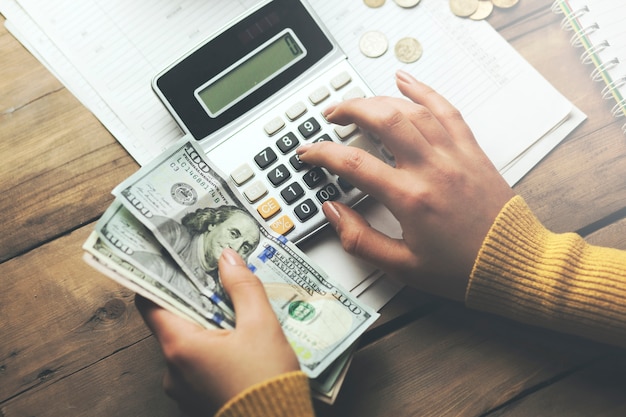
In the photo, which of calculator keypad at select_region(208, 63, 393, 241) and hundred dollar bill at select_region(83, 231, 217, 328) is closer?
hundred dollar bill at select_region(83, 231, 217, 328)

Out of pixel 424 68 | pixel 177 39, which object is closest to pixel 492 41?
pixel 424 68

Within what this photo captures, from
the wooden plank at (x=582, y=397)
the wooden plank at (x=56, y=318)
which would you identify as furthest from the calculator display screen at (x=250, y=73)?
the wooden plank at (x=582, y=397)

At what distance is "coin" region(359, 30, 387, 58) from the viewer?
616 mm

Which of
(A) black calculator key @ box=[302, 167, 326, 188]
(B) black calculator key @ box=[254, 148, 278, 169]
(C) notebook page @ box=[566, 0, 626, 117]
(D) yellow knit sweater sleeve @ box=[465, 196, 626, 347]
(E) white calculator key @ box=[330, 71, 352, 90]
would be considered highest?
(E) white calculator key @ box=[330, 71, 352, 90]

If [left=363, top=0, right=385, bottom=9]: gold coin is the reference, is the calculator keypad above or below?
below

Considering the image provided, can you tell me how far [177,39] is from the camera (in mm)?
607

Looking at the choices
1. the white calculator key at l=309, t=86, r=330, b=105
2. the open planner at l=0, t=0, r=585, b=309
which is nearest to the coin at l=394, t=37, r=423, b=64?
the open planner at l=0, t=0, r=585, b=309

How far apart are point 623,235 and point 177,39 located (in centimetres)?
56

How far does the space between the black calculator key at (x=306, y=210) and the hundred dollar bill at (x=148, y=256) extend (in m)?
0.13

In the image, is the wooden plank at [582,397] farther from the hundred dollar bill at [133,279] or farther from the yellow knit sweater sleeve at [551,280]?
the hundred dollar bill at [133,279]

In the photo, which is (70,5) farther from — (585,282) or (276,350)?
(585,282)

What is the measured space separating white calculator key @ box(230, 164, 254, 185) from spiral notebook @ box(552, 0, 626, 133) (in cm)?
42

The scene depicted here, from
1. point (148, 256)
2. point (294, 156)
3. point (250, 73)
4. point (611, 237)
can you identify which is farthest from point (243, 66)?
point (611, 237)

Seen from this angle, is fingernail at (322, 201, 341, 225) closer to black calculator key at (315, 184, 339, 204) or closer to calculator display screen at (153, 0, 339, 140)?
black calculator key at (315, 184, 339, 204)
